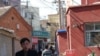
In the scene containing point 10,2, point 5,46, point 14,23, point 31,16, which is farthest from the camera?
point 31,16

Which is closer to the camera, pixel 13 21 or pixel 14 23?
pixel 13 21

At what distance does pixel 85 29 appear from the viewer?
1072 inches

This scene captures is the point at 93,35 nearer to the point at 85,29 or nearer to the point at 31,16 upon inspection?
the point at 85,29

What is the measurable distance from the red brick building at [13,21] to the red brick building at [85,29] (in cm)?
1589

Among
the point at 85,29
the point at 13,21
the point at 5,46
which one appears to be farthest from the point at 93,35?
the point at 13,21

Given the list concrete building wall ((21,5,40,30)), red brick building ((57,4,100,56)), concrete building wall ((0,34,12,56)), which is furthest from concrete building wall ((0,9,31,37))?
concrete building wall ((21,5,40,30))

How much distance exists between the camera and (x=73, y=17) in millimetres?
27969

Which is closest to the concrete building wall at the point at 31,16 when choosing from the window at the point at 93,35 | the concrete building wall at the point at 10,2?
the concrete building wall at the point at 10,2

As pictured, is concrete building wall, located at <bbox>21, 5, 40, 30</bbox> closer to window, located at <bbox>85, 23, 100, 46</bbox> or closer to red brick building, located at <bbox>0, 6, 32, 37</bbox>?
red brick building, located at <bbox>0, 6, 32, 37</bbox>

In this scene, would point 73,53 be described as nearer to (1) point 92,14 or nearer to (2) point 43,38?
(1) point 92,14

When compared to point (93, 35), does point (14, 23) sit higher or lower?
lower

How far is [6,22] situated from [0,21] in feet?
6.72

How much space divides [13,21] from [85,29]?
2122 cm

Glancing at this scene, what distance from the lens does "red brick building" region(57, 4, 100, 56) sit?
88.1 ft
